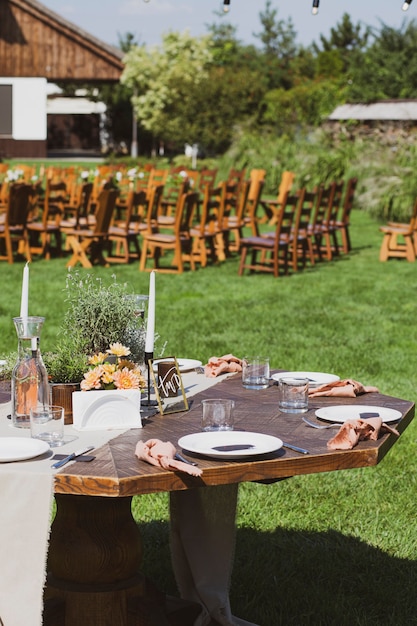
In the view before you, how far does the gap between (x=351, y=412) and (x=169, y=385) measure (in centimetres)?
60

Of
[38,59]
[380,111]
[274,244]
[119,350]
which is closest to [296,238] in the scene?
[274,244]

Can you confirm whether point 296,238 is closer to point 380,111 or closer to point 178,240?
point 178,240

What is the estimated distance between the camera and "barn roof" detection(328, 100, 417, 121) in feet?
107

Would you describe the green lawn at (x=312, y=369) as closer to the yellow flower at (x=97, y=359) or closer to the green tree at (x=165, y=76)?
the yellow flower at (x=97, y=359)

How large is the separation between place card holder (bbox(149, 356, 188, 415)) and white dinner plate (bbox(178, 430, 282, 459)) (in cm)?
35

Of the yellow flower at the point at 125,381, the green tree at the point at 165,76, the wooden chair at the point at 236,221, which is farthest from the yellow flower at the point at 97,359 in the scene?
the green tree at the point at 165,76

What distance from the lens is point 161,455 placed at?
2721 millimetres

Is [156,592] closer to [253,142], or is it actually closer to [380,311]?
[380,311]

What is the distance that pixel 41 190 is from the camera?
17.0m

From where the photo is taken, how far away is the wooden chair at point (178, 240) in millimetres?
13391

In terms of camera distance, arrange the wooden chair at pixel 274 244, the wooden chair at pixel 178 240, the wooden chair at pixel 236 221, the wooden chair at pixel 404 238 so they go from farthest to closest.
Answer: the wooden chair at pixel 236 221
the wooden chair at pixel 404 238
the wooden chair at pixel 178 240
the wooden chair at pixel 274 244

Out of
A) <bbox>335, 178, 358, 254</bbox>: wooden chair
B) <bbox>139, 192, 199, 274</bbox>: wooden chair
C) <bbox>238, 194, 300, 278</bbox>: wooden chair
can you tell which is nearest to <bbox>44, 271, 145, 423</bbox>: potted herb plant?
<bbox>238, 194, 300, 278</bbox>: wooden chair

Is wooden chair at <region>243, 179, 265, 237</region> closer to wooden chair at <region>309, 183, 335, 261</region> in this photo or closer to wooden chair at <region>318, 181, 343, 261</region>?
wooden chair at <region>309, 183, 335, 261</region>

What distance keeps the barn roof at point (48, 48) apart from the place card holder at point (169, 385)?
99.2 feet
